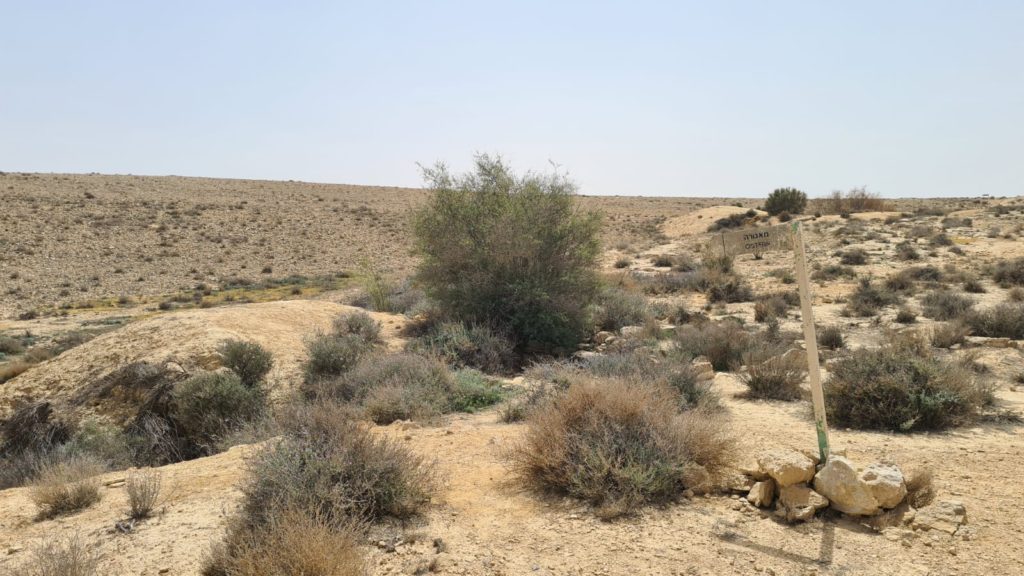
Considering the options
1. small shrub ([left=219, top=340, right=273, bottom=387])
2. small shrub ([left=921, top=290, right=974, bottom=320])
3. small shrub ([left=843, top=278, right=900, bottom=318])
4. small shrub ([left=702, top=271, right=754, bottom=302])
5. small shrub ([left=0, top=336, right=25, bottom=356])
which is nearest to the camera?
small shrub ([left=219, top=340, right=273, bottom=387])

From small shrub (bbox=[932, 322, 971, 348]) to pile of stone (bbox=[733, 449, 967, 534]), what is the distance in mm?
8759

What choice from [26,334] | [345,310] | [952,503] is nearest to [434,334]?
[345,310]

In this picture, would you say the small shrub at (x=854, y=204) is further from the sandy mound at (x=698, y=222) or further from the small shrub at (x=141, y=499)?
the small shrub at (x=141, y=499)

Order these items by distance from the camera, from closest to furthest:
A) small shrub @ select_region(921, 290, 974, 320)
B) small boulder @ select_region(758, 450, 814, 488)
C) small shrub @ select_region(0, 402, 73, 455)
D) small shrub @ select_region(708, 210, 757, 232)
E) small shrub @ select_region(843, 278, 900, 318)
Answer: small boulder @ select_region(758, 450, 814, 488) < small shrub @ select_region(0, 402, 73, 455) < small shrub @ select_region(921, 290, 974, 320) < small shrub @ select_region(843, 278, 900, 318) < small shrub @ select_region(708, 210, 757, 232)

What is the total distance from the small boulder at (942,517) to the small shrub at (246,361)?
31.9ft

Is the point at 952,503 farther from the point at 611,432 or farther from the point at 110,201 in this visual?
the point at 110,201

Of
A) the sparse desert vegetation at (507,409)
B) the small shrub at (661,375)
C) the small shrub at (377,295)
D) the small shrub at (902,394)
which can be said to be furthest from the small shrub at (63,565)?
the small shrub at (377,295)

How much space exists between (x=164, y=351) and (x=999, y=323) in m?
15.9

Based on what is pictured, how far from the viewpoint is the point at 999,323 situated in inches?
519

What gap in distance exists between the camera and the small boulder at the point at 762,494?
537 cm

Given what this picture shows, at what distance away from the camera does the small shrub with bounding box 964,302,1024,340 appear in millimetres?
12969

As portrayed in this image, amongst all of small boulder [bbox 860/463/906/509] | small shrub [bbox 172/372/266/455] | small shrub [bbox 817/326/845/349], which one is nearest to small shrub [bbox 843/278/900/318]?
small shrub [bbox 817/326/845/349]

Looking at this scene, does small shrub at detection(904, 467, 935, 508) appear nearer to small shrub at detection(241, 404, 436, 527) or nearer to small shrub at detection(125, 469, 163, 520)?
small shrub at detection(241, 404, 436, 527)

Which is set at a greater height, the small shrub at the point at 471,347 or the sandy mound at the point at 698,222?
the sandy mound at the point at 698,222
